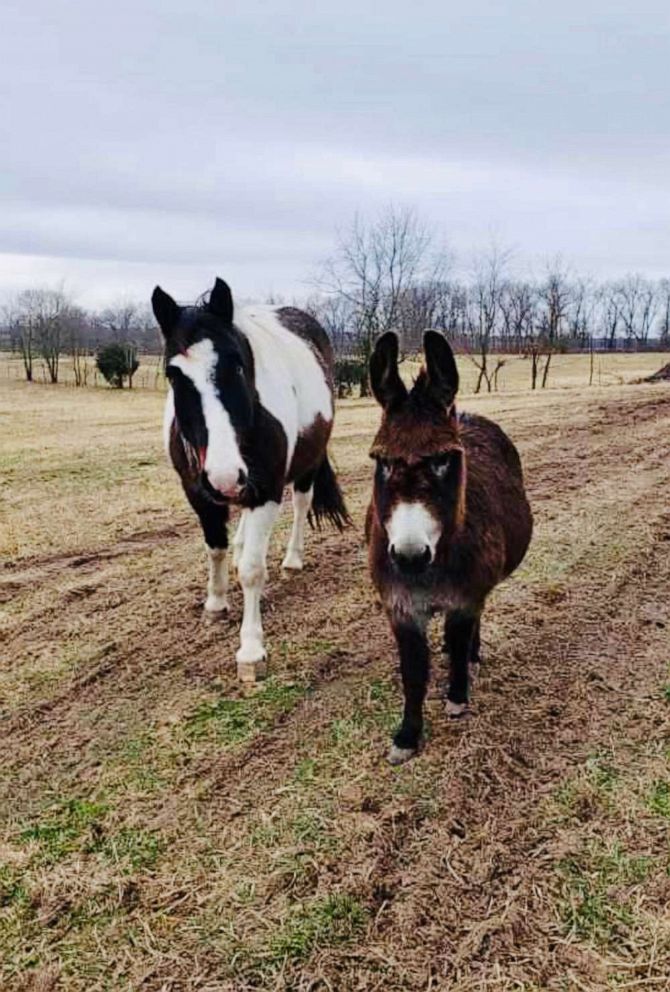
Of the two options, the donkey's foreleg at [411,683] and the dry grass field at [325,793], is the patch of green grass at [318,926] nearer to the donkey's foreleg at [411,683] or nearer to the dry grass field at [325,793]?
the dry grass field at [325,793]

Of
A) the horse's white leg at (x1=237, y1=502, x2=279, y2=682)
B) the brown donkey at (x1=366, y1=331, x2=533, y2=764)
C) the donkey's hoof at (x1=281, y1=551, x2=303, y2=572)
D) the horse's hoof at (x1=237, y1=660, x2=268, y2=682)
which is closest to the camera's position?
the brown donkey at (x1=366, y1=331, x2=533, y2=764)

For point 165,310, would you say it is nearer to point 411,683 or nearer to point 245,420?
point 245,420

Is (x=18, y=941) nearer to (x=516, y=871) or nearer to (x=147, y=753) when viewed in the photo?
(x=147, y=753)

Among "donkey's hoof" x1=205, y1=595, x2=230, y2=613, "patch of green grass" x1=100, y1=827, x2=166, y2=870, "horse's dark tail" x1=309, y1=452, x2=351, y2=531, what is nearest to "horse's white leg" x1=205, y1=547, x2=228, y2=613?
"donkey's hoof" x1=205, y1=595, x2=230, y2=613

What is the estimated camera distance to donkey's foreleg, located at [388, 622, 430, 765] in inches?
127

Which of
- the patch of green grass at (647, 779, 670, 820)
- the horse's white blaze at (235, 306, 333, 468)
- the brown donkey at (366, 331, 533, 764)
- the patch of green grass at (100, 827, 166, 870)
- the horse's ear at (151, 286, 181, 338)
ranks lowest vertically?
the patch of green grass at (100, 827, 166, 870)

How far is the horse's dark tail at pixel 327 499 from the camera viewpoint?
6297 mm

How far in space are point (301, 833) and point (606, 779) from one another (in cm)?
136

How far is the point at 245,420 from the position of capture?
3.78 meters

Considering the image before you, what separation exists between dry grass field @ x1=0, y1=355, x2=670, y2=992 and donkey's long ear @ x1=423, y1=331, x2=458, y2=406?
5.53 feet

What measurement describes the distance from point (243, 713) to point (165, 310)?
2.18 meters

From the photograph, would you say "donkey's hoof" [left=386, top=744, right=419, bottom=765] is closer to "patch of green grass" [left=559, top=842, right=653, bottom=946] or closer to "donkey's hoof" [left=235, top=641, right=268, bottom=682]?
"patch of green grass" [left=559, top=842, right=653, bottom=946]

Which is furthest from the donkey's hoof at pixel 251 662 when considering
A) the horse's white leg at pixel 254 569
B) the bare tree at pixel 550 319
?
the bare tree at pixel 550 319

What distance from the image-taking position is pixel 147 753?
346 centimetres
